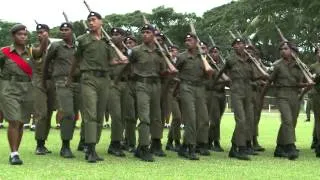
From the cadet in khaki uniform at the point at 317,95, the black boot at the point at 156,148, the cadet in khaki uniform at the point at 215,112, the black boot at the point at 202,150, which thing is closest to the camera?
the black boot at the point at 156,148

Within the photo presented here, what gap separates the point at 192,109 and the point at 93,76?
1.77 metres

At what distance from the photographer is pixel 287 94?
10.2 metres

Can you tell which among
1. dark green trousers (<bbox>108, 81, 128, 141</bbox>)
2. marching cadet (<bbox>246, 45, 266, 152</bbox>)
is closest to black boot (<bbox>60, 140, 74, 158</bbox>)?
dark green trousers (<bbox>108, 81, 128, 141</bbox>)

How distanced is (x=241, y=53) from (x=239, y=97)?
0.84 m

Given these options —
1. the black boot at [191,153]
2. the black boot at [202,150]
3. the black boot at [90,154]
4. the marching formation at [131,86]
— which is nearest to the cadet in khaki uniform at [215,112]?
the marching formation at [131,86]

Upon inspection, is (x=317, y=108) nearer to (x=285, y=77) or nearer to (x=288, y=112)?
(x=288, y=112)

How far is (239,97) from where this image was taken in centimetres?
1009

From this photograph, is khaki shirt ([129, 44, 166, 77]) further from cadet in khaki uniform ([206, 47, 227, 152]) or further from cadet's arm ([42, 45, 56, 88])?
cadet in khaki uniform ([206, 47, 227, 152])

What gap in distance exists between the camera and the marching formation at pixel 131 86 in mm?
8750

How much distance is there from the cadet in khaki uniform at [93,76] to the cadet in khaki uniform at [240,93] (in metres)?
2.36

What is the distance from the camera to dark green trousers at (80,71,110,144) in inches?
347

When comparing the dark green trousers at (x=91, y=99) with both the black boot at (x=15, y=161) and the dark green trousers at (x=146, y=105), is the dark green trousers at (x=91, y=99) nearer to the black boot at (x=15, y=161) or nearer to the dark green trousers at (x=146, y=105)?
the dark green trousers at (x=146, y=105)

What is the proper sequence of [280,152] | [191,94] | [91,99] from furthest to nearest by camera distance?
[280,152]
[191,94]
[91,99]

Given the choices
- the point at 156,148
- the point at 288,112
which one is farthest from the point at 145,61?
the point at 288,112
